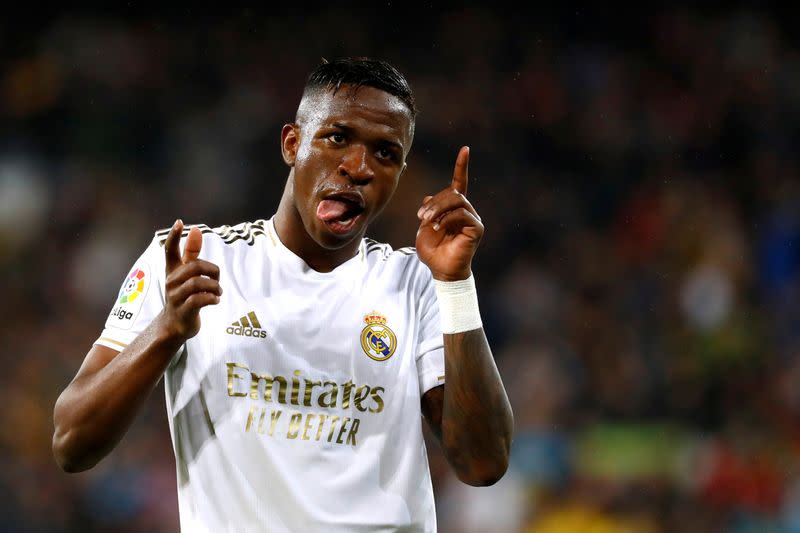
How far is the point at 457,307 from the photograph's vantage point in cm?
269

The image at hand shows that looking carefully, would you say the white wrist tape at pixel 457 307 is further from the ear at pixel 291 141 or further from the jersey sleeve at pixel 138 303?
the jersey sleeve at pixel 138 303

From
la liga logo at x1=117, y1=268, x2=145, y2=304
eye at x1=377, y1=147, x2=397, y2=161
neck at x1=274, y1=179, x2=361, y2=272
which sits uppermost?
eye at x1=377, y1=147, x2=397, y2=161

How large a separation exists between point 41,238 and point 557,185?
169 inches

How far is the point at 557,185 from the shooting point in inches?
348

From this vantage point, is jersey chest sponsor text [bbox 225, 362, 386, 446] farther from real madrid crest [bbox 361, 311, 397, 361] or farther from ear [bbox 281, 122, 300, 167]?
ear [bbox 281, 122, 300, 167]

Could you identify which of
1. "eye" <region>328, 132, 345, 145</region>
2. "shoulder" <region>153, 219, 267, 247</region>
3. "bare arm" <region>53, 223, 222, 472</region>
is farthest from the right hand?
"eye" <region>328, 132, 345, 145</region>

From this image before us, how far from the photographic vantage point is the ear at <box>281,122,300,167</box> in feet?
9.56

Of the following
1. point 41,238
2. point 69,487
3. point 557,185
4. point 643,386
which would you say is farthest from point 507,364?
point 41,238

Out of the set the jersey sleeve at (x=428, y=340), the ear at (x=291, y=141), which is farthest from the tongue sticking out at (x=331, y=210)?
the jersey sleeve at (x=428, y=340)

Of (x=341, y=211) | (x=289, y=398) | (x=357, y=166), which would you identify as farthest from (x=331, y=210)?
(x=289, y=398)

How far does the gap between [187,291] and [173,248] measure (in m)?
0.13

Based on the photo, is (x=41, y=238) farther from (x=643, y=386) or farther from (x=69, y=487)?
(x=643, y=386)

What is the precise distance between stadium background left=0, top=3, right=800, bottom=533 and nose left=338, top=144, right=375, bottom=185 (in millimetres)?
4047

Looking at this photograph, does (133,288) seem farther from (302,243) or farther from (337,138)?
(337,138)
